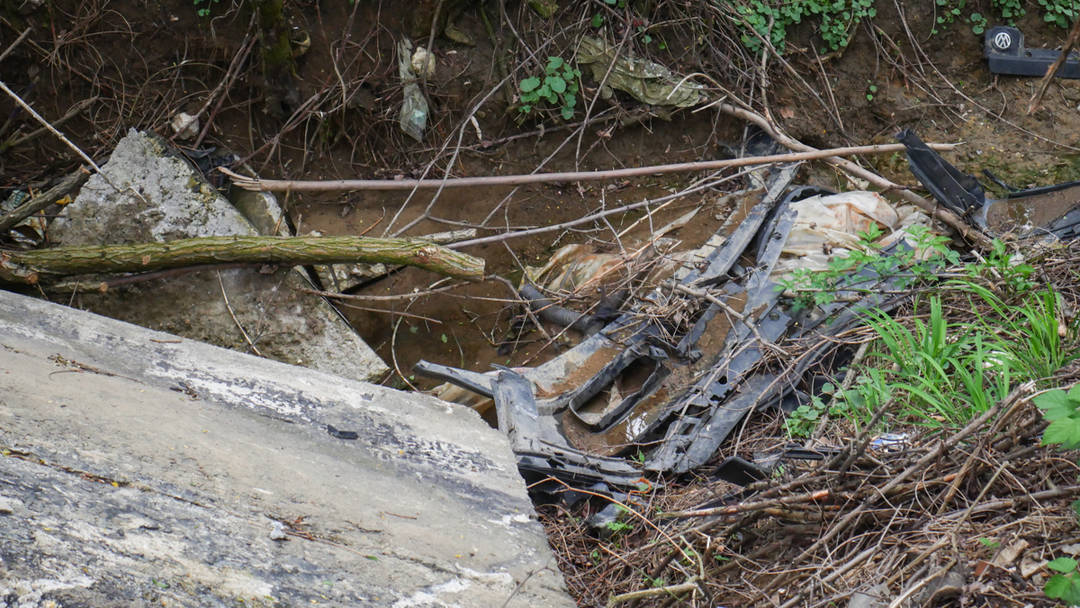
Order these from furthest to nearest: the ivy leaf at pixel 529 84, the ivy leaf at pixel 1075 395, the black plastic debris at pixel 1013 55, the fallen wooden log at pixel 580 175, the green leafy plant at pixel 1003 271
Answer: the black plastic debris at pixel 1013 55
the ivy leaf at pixel 529 84
the fallen wooden log at pixel 580 175
the green leafy plant at pixel 1003 271
the ivy leaf at pixel 1075 395

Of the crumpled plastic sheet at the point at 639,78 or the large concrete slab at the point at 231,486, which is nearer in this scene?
the large concrete slab at the point at 231,486

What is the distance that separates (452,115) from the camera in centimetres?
530

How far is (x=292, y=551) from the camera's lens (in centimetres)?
159

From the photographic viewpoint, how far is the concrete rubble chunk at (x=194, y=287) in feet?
13.8

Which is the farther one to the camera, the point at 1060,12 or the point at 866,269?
the point at 1060,12

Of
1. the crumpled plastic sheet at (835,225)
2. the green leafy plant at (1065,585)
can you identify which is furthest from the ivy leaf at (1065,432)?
the crumpled plastic sheet at (835,225)

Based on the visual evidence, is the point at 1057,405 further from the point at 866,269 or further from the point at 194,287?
the point at 194,287

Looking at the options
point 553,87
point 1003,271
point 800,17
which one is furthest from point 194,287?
point 800,17

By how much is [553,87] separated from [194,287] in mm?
2537

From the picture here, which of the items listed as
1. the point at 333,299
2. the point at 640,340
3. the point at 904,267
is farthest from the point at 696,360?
the point at 333,299

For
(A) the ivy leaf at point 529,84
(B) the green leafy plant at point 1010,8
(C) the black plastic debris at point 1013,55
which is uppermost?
(B) the green leafy plant at point 1010,8

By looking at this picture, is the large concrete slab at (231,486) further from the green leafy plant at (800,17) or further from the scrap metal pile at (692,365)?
the green leafy plant at (800,17)

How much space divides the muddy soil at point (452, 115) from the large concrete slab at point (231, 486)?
6.93ft

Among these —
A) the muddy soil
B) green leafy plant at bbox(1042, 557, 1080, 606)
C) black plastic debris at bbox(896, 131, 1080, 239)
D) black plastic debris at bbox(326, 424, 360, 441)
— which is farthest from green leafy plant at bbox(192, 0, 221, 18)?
green leafy plant at bbox(1042, 557, 1080, 606)
